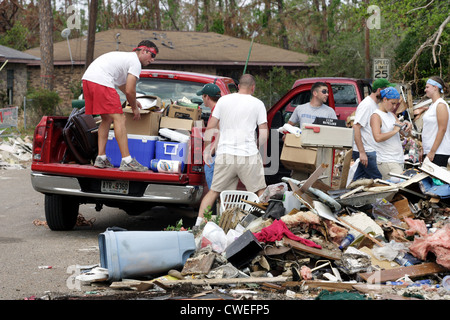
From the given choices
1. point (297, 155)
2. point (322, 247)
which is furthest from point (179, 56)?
point (322, 247)

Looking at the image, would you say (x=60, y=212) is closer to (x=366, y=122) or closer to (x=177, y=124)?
(x=177, y=124)

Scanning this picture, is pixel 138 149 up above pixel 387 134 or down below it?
below

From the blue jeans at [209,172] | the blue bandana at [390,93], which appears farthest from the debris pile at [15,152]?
the blue bandana at [390,93]

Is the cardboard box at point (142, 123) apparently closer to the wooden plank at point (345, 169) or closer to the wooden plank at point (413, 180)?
the wooden plank at point (345, 169)

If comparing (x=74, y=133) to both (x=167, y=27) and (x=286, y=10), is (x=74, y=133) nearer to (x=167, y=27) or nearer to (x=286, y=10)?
(x=286, y=10)

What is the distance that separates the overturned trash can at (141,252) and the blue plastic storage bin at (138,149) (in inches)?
75.9

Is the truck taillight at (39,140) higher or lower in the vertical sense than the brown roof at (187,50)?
lower

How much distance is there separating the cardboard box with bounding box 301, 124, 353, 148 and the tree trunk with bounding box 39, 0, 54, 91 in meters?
21.9

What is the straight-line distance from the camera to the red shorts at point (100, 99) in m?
7.87

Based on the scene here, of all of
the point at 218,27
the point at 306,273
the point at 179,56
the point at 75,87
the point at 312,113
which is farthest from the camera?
the point at 218,27

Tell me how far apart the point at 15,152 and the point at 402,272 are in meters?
14.6

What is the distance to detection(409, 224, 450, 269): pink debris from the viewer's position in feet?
19.2

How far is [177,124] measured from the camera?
810 centimetres
